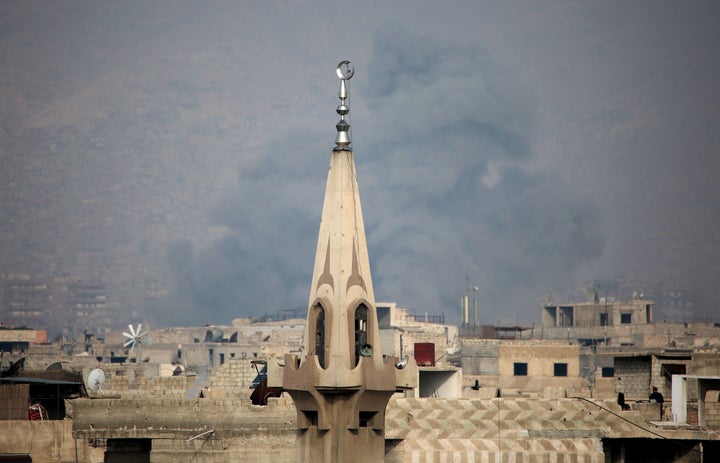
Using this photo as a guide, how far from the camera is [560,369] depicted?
96000 millimetres

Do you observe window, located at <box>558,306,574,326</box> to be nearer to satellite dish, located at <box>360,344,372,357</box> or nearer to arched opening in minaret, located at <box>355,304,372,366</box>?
arched opening in minaret, located at <box>355,304,372,366</box>

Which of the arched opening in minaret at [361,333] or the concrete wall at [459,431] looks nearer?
the arched opening in minaret at [361,333]

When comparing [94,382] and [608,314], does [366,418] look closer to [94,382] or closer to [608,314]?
[94,382]

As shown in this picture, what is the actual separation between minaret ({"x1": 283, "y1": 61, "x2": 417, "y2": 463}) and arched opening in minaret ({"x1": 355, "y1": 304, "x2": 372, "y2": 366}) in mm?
17

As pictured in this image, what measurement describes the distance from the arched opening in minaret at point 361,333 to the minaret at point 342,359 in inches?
0.7

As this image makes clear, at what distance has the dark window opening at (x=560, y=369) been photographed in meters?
95.8

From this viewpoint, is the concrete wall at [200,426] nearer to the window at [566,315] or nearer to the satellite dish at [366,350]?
the satellite dish at [366,350]

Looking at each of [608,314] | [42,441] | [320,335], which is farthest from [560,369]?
[320,335]

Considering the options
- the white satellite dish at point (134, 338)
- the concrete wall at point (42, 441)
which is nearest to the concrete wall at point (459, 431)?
the concrete wall at point (42, 441)

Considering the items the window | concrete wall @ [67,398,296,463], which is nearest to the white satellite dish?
the window

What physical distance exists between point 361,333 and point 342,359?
0.66 meters

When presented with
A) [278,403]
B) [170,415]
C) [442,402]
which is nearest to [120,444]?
[170,415]

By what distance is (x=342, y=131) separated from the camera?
27828 millimetres

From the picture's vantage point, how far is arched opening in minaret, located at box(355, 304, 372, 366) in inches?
1062
